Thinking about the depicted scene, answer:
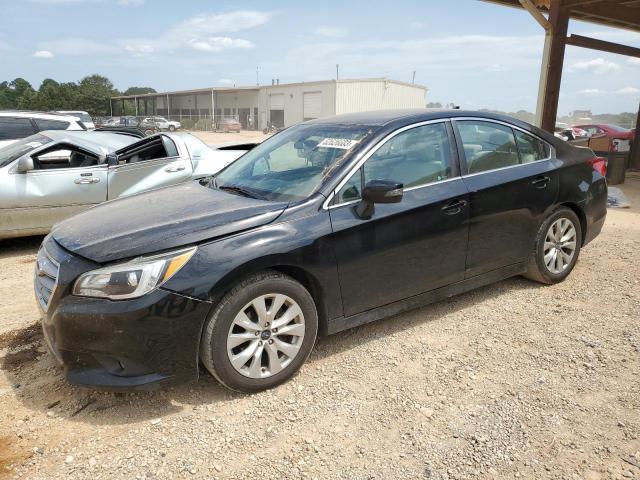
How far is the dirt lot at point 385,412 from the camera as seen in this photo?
239 cm

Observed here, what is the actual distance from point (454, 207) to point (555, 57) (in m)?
7.99

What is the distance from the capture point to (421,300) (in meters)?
3.59

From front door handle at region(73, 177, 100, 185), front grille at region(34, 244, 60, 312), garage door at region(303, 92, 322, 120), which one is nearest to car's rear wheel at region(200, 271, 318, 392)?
front grille at region(34, 244, 60, 312)

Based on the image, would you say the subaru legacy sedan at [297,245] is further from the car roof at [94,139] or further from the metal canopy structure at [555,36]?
the metal canopy structure at [555,36]

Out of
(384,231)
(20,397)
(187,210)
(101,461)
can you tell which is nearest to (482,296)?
(384,231)

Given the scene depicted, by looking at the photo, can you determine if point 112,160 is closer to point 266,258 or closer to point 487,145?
point 266,258

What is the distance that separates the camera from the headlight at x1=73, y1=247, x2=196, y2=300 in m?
2.58

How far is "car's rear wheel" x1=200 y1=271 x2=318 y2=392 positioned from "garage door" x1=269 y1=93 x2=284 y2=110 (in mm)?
50798

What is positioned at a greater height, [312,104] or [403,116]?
[312,104]

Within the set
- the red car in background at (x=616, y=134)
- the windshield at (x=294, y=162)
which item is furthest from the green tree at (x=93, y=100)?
the windshield at (x=294, y=162)

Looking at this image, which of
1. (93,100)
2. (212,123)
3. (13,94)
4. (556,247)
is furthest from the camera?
(13,94)

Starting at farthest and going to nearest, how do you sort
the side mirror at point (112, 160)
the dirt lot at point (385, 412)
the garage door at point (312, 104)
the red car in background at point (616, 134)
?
the garage door at point (312, 104)
the red car in background at point (616, 134)
the side mirror at point (112, 160)
the dirt lot at point (385, 412)

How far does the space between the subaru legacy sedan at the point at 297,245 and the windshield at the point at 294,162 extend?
0.05 feet

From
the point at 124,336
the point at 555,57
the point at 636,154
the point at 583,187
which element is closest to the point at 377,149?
the point at 124,336
